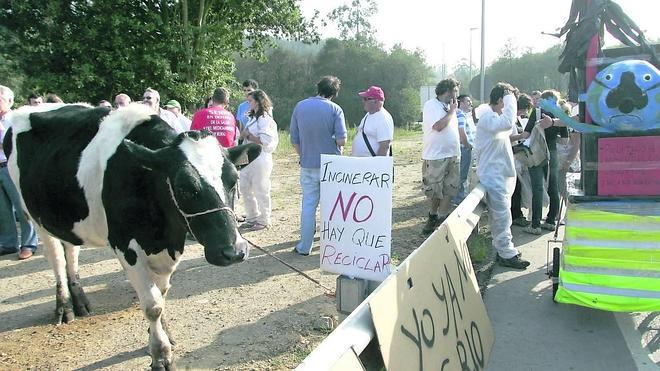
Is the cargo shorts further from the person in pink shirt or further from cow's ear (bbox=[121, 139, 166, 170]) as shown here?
cow's ear (bbox=[121, 139, 166, 170])

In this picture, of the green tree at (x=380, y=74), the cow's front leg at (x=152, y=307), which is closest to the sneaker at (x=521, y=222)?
the cow's front leg at (x=152, y=307)

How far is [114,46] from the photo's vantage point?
54.6 ft

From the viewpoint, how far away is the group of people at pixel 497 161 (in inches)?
227

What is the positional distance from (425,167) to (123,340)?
4.73 meters

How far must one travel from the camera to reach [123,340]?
429 cm

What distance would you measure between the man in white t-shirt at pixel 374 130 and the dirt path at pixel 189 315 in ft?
4.41

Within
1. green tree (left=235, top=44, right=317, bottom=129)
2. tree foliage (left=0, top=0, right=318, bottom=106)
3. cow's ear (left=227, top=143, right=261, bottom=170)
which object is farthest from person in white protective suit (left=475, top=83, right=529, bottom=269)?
green tree (left=235, top=44, right=317, bottom=129)

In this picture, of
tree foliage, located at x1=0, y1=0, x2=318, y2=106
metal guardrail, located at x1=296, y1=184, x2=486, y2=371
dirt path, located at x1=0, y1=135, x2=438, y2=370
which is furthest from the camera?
tree foliage, located at x1=0, y1=0, x2=318, y2=106

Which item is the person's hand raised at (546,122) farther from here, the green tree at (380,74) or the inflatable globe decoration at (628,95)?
the green tree at (380,74)

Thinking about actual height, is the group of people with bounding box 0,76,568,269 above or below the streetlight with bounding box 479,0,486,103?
below

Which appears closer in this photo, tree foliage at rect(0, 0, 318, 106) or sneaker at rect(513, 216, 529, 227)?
sneaker at rect(513, 216, 529, 227)

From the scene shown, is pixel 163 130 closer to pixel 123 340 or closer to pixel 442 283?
pixel 123 340

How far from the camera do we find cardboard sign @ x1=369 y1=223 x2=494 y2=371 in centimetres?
214

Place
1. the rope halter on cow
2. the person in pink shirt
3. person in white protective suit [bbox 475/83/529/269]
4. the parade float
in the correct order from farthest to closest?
the person in pink shirt
person in white protective suit [bbox 475/83/529/269]
the parade float
the rope halter on cow
